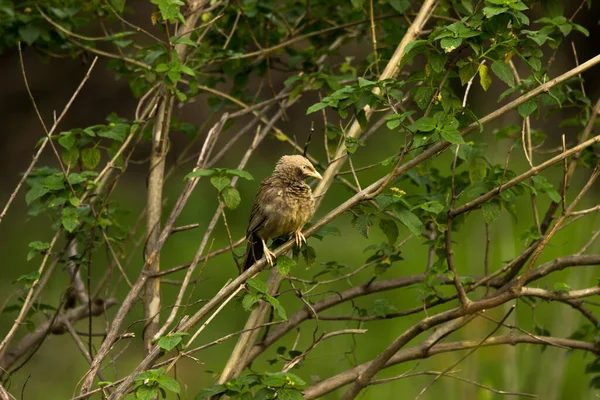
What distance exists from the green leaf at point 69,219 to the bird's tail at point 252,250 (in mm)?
647

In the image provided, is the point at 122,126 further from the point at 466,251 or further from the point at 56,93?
the point at 56,93

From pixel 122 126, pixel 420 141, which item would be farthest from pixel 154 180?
pixel 420 141

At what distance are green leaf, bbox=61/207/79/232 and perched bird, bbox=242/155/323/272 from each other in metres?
0.65

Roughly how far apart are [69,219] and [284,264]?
32.3 inches

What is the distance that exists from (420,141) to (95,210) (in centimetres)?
163

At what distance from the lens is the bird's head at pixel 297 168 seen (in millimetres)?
3551

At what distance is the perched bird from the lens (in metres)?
3.45

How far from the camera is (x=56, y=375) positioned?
563 centimetres

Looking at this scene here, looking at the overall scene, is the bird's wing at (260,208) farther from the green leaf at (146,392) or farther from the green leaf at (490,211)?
the green leaf at (146,392)

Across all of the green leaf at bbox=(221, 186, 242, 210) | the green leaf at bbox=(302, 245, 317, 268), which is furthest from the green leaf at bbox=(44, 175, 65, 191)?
the green leaf at bbox=(302, 245, 317, 268)

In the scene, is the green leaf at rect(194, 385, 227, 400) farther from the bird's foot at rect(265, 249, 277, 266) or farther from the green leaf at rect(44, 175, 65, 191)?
the green leaf at rect(44, 175, 65, 191)

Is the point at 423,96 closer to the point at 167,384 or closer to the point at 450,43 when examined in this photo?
the point at 450,43

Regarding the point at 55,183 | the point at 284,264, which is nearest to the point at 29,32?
the point at 55,183

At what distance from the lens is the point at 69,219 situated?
3293 mm
